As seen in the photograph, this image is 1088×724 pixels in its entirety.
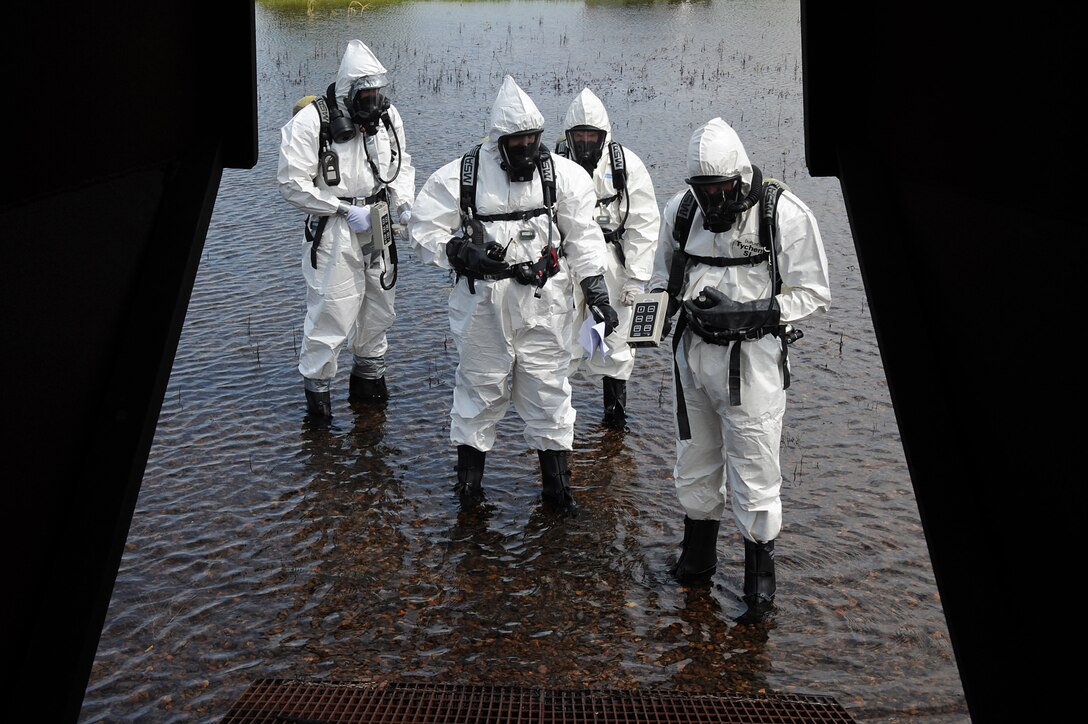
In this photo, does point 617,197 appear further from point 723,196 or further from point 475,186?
point 723,196

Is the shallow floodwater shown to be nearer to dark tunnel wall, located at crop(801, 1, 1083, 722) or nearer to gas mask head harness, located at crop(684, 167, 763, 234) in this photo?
gas mask head harness, located at crop(684, 167, 763, 234)

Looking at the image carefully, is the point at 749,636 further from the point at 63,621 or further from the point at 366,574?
the point at 63,621

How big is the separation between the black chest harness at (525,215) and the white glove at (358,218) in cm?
154

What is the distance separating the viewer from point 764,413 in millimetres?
5582

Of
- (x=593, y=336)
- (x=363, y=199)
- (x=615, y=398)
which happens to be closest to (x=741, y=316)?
(x=593, y=336)

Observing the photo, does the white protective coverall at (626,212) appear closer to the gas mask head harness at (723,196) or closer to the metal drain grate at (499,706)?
the gas mask head harness at (723,196)

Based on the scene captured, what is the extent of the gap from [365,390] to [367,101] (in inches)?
84.0

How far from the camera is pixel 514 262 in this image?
657 cm

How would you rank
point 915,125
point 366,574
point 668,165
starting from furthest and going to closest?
1. point 668,165
2. point 366,574
3. point 915,125

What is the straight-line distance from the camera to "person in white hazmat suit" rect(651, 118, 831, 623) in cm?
551

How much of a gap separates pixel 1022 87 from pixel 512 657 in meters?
4.00

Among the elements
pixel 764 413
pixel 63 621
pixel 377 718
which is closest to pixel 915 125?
pixel 63 621

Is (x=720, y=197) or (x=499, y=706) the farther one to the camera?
(x=720, y=197)

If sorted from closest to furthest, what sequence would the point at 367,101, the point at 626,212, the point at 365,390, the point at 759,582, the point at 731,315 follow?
the point at 731,315 → the point at 759,582 → the point at 367,101 → the point at 626,212 → the point at 365,390
